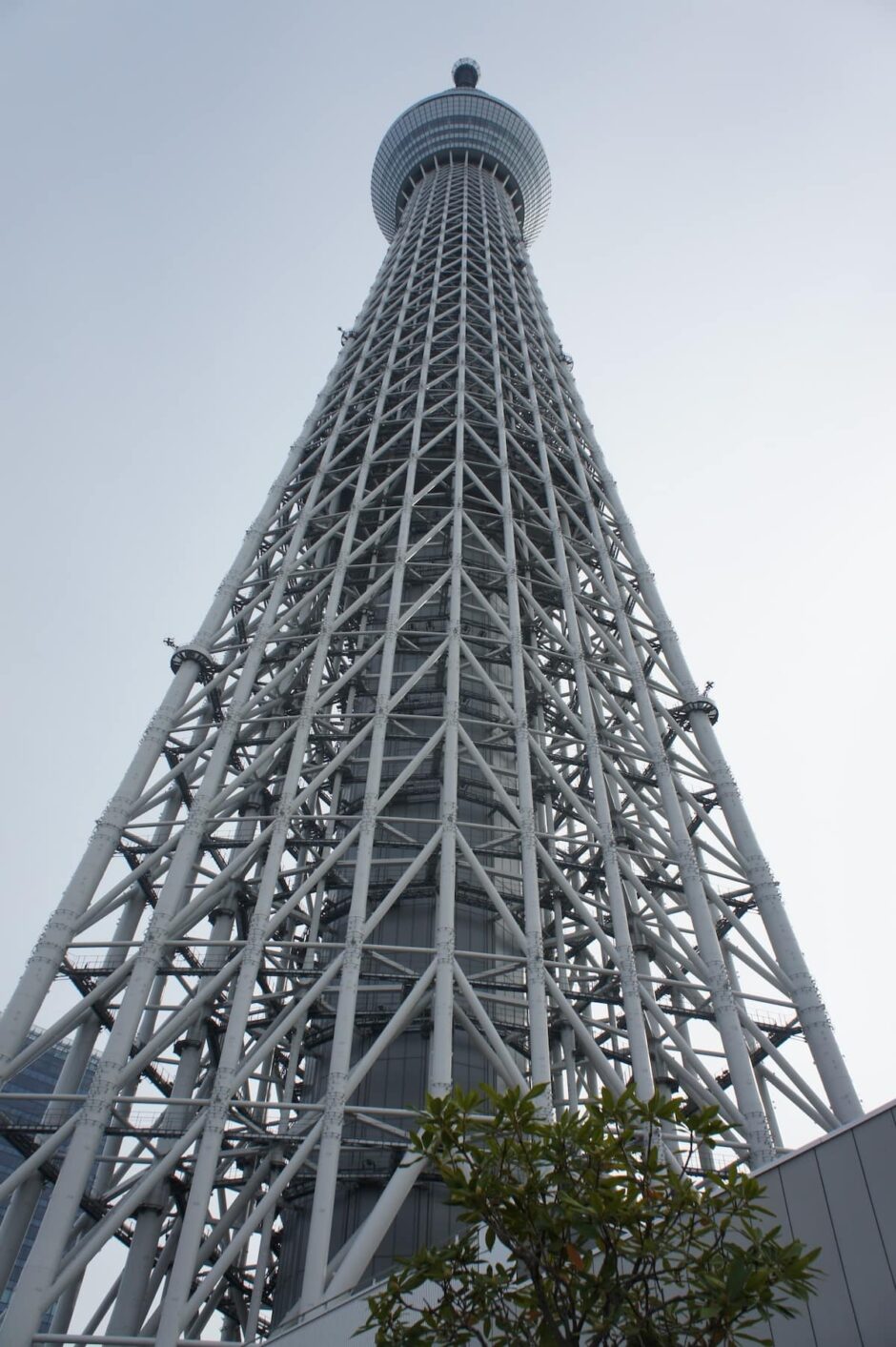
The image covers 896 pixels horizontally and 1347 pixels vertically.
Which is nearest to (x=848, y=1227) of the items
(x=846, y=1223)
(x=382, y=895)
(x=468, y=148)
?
(x=846, y=1223)

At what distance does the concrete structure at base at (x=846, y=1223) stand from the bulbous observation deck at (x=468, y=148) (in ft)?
233

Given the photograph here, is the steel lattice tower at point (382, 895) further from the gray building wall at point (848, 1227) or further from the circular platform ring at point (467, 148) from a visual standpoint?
the circular platform ring at point (467, 148)

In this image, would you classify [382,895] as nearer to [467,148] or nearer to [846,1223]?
[846,1223]

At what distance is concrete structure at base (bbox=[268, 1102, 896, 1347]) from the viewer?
10680 mm

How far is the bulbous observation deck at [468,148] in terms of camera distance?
2830 inches

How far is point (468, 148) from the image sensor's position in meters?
71.5

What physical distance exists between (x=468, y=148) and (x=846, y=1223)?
75.0 meters

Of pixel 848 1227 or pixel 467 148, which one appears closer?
pixel 848 1227

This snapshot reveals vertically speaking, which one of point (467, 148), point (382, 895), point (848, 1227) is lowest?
point (848, 1227)

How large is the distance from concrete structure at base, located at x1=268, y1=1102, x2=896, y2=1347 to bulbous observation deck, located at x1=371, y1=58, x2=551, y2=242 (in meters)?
71.0

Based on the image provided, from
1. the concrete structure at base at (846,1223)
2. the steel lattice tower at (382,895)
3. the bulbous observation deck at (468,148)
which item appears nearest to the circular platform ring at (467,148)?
the bulbous observation deck at (468,148)

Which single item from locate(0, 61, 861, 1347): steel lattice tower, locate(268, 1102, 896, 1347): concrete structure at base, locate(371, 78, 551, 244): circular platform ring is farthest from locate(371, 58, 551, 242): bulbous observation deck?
locate(268, 1102, 896, 1347): concrete structure at base

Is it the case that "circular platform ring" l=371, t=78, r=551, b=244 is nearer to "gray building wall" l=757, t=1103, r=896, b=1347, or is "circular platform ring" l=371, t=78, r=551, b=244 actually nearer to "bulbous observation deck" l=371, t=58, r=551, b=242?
"bulbous observation deck" l=371, t=58, r=551, b=242

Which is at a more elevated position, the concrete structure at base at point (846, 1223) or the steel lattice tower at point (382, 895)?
the steel lattice tower at point (382, 895)
